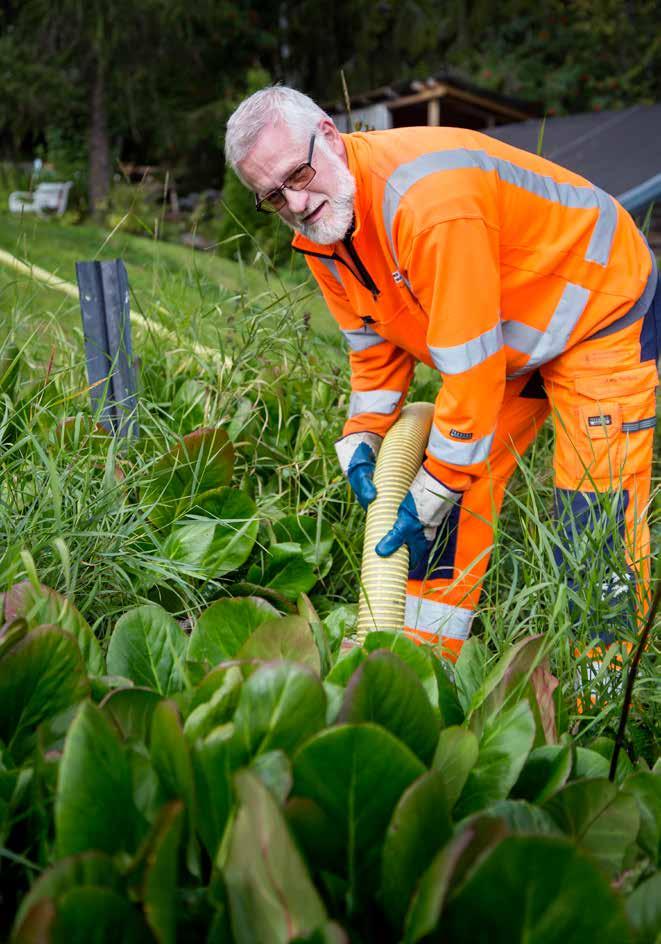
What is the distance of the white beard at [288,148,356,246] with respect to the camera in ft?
7.75

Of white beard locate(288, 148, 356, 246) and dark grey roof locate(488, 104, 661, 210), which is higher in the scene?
white beard locate(288, 148, 356, 246)

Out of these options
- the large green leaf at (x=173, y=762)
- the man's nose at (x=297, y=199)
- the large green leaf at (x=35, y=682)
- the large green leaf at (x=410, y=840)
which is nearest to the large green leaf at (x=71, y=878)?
the large green leaf at (x=173, y=762)

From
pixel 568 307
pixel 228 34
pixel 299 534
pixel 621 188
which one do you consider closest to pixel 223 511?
pixel 299 534

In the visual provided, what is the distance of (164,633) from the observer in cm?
120

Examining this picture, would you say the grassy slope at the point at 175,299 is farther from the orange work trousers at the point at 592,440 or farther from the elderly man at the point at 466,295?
the orange work trousers at the point at 592,440

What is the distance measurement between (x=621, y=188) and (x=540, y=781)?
25.3ft

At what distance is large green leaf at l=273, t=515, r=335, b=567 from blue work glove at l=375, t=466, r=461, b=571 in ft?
0.83

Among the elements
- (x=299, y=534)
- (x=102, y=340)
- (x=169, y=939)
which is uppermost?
(x=169, y=939)

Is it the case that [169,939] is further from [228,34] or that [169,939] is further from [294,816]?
[228,34]

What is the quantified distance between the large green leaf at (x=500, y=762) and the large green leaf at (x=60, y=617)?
0.52 metres

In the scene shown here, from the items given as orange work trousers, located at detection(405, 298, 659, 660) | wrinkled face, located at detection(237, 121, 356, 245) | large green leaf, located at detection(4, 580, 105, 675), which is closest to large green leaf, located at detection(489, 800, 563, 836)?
large green leaf, located at detection(4, 580, 105, 675)

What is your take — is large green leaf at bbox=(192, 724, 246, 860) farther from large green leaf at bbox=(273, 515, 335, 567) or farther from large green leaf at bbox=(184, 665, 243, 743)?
large green leaf at bbox=(273, 515, 335, 567)

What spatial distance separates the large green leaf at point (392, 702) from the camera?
2.86 feet

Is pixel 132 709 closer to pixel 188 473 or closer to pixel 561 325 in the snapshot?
pixel 188 473
